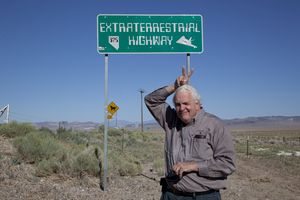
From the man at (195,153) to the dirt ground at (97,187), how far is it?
5.37 meters

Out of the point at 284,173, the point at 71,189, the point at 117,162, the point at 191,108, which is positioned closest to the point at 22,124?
the point at 117,162

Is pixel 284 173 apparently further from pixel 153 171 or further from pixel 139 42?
pixel 139 42

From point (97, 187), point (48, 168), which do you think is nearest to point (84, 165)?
point (48, 168)

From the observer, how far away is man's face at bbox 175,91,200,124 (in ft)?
11.0

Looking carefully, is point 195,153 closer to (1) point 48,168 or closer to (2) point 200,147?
(2) point 200,147

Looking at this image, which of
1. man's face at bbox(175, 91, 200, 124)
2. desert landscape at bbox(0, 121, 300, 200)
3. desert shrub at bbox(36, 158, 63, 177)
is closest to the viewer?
man's face at bbox(175, 91, 200, 124)

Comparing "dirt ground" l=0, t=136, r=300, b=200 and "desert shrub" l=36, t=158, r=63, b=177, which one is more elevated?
"desert shrub" l=36, t=158, r=63, b=177

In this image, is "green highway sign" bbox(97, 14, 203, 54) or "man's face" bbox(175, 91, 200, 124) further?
"green highway sign" bbox(97, 14, 203, 54)

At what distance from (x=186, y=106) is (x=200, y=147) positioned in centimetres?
38

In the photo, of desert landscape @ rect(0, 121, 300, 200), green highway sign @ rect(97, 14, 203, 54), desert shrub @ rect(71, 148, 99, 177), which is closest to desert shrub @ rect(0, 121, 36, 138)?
desert landscape @ rect(0, 121, 300, 200)

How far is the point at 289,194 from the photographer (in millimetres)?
10391

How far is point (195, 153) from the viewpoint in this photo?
3.29m

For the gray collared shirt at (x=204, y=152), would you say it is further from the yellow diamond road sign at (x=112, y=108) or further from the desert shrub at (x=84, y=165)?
the desert shrub at (x=84, y=165)

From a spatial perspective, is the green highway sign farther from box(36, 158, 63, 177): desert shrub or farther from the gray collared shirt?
box(36, 158, 63, 177): desert shrub
